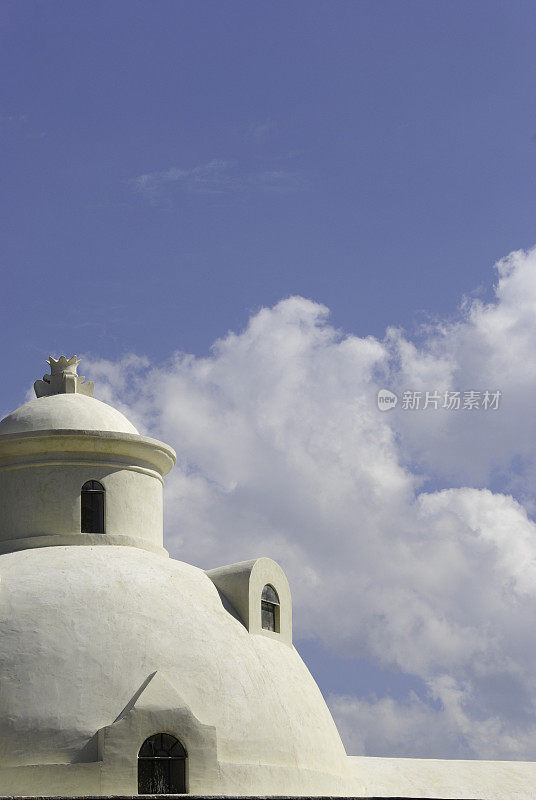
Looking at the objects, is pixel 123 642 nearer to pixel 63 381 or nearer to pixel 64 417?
pixel 64 417

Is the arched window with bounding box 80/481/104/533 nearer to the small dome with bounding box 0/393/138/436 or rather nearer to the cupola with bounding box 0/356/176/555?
the cupola with bounding box 0/356/176/555

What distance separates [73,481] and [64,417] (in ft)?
4.13

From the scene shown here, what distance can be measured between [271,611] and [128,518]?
3092 mm

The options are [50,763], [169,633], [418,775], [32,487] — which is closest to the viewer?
[50,763]

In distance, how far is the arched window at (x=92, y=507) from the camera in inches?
876

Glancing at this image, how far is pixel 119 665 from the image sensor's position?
1920 centimetres

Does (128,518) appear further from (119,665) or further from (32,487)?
(119,665)

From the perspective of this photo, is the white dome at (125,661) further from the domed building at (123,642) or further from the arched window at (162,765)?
the arched window at (162,765)

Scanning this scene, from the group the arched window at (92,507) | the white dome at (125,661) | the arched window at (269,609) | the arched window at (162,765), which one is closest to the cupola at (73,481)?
the arched window at (92,507)

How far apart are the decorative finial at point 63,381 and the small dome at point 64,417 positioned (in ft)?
1.75

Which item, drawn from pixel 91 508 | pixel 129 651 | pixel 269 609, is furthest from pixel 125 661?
pixel 269 609

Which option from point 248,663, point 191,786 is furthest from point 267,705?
point 191,786

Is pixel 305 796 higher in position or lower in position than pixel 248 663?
lower

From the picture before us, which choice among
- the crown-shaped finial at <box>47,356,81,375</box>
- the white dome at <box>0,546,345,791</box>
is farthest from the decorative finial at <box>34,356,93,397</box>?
the white dome at <box>0,546,345,791</box>
